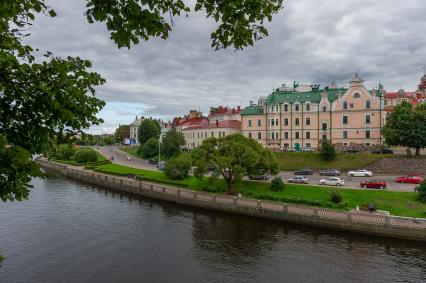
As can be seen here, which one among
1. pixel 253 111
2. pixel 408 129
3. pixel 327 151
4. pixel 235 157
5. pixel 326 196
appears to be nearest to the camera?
pixel 326 196

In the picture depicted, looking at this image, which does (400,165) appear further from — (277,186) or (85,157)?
(85,157)

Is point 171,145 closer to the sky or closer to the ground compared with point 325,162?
closer to the sky

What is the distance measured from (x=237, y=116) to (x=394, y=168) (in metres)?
57.4

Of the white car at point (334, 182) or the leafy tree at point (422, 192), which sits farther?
the white car at point (334, 182)

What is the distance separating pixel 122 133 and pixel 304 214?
16903 centimetres

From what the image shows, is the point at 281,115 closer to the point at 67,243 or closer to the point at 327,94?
the point at 327,94

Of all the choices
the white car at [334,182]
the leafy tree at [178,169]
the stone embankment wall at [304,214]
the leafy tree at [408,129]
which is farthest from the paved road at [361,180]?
the leafy tree at [178,169]

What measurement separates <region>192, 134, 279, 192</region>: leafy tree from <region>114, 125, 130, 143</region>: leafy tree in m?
152

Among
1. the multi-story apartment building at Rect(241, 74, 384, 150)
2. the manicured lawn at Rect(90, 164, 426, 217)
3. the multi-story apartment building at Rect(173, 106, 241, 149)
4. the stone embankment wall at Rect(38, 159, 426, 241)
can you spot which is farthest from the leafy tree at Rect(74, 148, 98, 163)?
the manicured lawn at Rect(90, 164, 426, 217)

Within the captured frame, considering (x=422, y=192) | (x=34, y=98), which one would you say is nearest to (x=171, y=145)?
(x=422, y=192)

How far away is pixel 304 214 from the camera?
35094mm

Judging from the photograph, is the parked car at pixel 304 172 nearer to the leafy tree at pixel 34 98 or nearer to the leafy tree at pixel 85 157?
the leafy tree at pixel 34 98

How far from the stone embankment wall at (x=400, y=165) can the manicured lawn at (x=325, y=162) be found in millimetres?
1298

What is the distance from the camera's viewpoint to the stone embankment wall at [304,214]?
30188 mm
